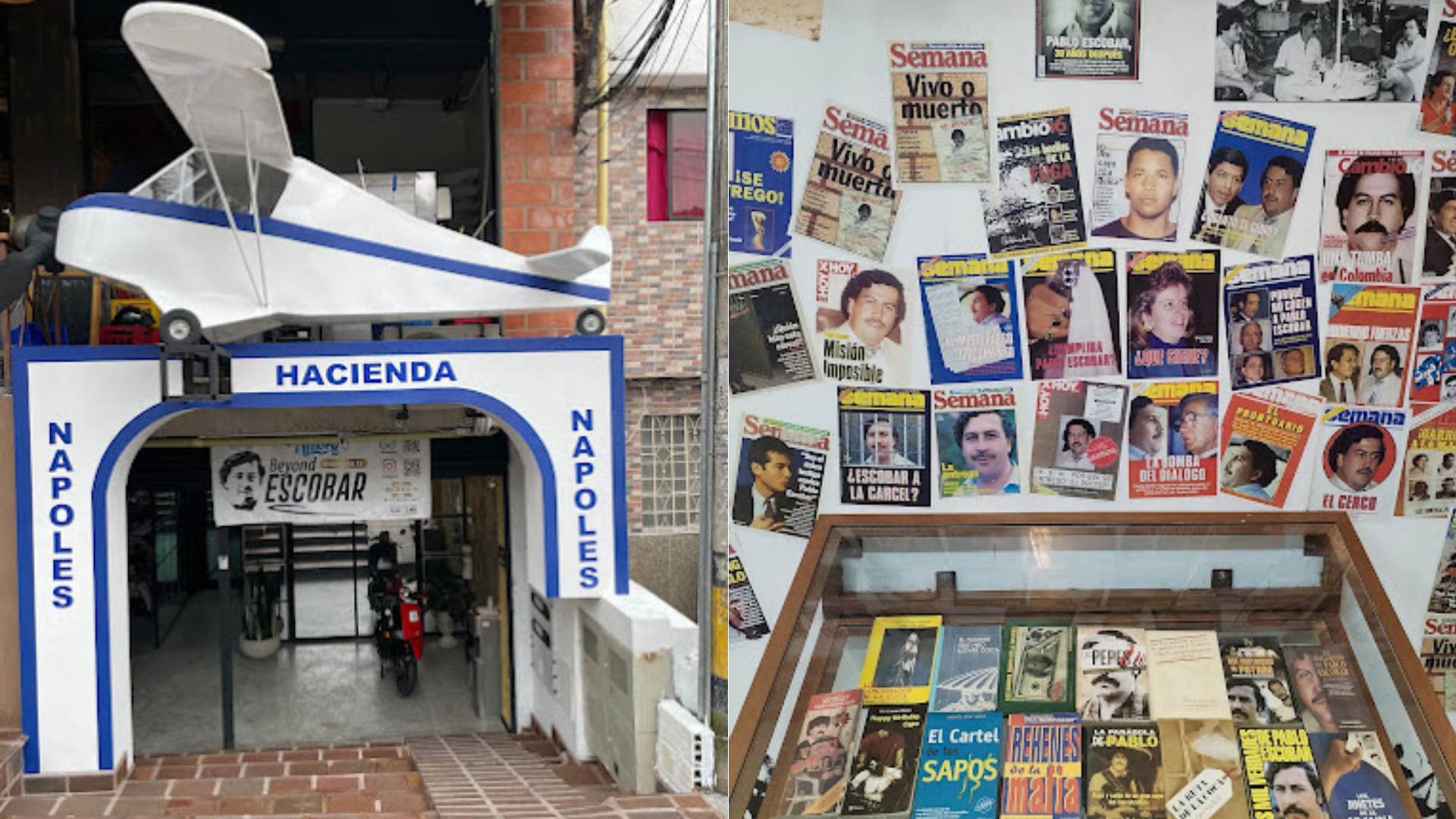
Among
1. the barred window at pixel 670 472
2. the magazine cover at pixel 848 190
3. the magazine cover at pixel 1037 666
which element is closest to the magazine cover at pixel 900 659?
the magazine cover at pixel 1037 666

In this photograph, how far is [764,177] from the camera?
320cm

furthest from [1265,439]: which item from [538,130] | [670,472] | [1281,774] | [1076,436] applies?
[670,472]

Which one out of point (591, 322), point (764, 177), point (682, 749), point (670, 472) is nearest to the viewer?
point (764, 177)

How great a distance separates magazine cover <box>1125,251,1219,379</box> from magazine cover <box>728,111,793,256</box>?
2.59 ft

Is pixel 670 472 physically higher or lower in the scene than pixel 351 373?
lower

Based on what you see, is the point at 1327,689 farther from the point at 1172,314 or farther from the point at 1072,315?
the point at 1072,315

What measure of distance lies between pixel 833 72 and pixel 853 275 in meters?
0.45

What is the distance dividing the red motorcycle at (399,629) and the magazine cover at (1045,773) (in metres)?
9.03

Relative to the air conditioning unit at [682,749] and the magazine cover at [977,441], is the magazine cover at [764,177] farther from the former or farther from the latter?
the air conditioning unit at [682,749]

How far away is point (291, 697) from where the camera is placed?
1180 centimetres

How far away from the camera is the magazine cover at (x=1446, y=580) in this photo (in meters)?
3.37

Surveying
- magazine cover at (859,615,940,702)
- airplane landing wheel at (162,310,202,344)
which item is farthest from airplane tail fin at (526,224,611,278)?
magazine cover at (859,615,940,702)

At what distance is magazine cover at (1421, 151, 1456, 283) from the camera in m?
3.29

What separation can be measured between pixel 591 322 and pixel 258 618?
563cm
